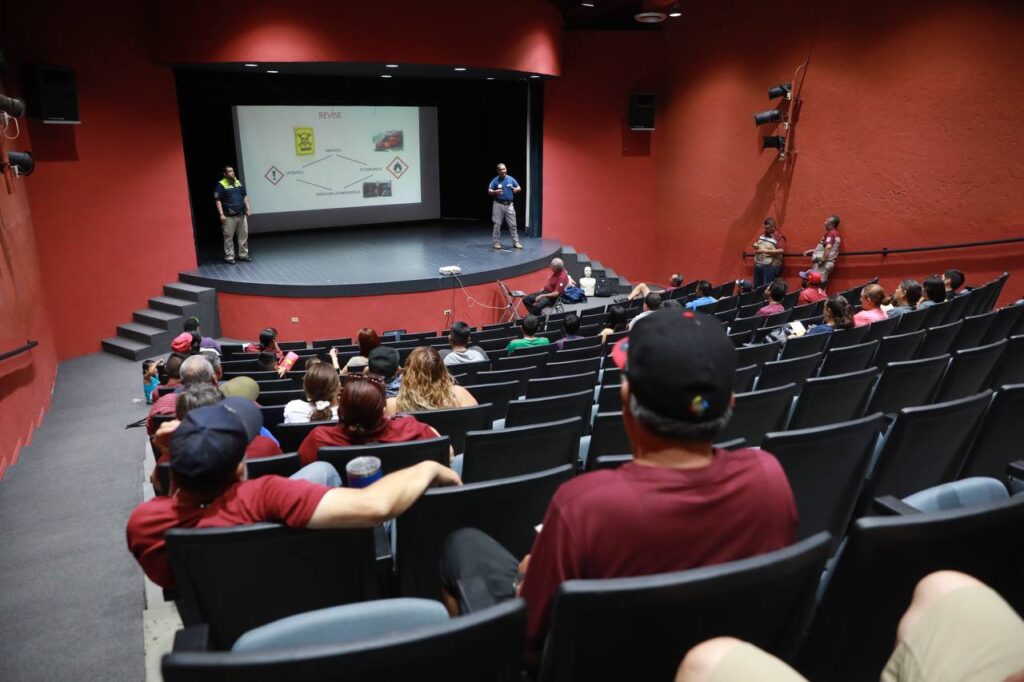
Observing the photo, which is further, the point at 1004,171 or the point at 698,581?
the point at 1004,171

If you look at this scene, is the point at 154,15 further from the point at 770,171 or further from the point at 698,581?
the point at 698,581

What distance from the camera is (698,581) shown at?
49.1 inches

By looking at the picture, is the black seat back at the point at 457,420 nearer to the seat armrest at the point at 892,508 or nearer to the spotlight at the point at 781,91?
the seat armrest at the point at 892,508

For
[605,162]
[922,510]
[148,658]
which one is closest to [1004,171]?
[605,162]

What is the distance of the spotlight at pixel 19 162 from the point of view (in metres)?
7.58

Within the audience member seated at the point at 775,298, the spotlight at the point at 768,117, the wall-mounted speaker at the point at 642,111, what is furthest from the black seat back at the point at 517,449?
the wall-mounted speaker at the point at 642,111

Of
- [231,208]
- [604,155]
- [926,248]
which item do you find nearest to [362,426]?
[926,248]

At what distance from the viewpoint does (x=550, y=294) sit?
1098 cm

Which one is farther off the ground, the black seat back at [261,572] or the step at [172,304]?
the black seat back at [261,572]

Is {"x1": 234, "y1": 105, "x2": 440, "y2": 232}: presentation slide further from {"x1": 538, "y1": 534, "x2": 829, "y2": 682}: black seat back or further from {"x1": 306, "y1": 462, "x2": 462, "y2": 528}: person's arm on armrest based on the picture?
{"x1": 538, "y1": 534, "x2": 829, "y2": 682}: black seat back

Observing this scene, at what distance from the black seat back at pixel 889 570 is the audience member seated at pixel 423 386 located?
260cm

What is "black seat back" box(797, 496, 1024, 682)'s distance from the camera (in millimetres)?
1442

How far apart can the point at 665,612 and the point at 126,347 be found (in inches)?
416

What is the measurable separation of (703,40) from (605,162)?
2.99 metres
